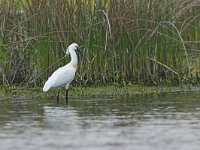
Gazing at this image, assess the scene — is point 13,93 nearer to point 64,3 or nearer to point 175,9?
point 64,3

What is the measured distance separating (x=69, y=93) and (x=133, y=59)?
65.0 inches

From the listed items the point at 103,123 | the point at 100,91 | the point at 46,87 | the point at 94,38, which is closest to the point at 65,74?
the point at 46,87

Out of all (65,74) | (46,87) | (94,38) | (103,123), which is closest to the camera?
(103,123)

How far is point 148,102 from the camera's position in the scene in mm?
16281

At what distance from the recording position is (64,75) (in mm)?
17250

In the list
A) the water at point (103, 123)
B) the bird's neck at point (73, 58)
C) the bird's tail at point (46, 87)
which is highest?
the bird's neck at point (73, 58)

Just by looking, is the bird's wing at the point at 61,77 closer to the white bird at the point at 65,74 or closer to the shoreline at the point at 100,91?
the white bird at the point at 65,74

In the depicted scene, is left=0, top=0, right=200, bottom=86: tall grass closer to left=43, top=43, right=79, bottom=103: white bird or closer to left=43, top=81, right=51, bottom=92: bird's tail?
left=43, top=43, right=79, bottom=103: white bird

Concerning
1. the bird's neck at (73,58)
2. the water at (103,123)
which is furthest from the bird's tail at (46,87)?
the bird's neck at (73,58)

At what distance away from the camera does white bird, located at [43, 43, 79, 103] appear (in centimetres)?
1708

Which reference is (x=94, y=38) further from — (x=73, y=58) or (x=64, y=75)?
(x=64, y=75)

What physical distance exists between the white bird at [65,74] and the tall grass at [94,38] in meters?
0.73

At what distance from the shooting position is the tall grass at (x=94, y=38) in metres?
18.3

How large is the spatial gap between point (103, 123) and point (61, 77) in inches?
158
